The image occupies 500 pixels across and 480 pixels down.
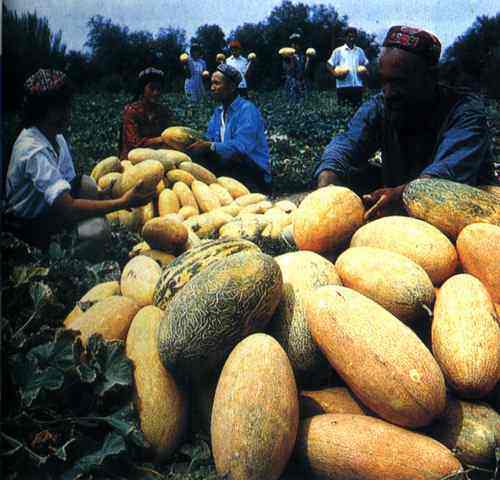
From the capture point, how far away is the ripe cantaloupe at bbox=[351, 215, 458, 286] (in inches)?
89.7

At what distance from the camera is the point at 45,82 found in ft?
8.20

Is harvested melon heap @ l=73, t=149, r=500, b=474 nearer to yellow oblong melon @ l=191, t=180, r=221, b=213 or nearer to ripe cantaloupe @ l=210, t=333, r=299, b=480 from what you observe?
ripe cantaloupe @ l=210, t=333, r=299, b=480

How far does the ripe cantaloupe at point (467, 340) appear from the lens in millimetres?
1859


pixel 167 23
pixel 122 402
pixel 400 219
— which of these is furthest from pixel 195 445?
pixel 167 23

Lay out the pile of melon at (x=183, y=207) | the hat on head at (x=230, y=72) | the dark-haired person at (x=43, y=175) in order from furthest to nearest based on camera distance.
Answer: the hat on head at (x=230, y=72) < the pile of melon at (x=183, y=207) < the dark-haired person at (x=43, y=175)

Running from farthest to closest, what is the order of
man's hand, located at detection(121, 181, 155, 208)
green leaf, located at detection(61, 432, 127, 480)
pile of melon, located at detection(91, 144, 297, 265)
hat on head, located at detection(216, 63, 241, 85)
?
hat on head, located at detection(216, 63, 241, 85)
man's hand, located at detection(121, 181, 155, 208)
pile of melon, located at detection(91, 144, 297, 265)
green leaf, located at detection(61, 432, 127, 480)

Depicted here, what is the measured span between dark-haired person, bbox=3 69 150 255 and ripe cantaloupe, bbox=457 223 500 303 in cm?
181

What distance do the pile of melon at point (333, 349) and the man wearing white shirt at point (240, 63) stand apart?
56.5 inches

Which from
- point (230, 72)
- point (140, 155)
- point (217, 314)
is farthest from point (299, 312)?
point (230, 72)

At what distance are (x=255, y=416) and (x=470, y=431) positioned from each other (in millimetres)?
704

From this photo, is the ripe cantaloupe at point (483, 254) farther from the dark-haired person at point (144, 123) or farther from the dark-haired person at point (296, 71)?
the dark-haired person at point (144, 123)

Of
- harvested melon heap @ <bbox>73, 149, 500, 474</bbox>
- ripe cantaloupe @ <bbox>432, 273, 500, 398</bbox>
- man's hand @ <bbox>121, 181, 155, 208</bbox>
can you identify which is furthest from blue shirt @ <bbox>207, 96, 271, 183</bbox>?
ripe cantaloupe @ <bbox>432, 273, 500, 398</bbox>

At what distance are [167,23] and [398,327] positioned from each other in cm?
181

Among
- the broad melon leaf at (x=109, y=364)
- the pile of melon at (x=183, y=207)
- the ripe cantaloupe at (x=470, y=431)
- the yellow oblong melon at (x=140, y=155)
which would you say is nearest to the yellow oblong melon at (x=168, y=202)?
the pile of melon at (x=183, y=207)
